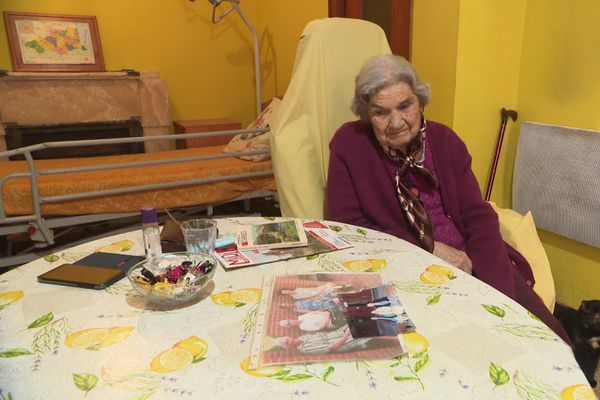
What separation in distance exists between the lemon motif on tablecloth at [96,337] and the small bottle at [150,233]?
13.9 inches

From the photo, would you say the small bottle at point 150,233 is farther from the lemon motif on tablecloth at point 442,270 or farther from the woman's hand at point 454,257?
the woman's hand at point 454,257

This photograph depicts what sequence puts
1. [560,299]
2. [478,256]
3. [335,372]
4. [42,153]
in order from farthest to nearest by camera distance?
1. [42,153]
2. [560,299]
3. [478,256]
4. [335,372]

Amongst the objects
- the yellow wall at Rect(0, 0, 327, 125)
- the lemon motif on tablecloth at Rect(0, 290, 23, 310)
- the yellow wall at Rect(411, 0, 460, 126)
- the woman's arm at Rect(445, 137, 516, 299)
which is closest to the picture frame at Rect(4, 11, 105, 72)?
the yellow wall at Rect(0, 0, 327, 125)

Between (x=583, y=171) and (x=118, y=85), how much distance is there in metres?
3.44

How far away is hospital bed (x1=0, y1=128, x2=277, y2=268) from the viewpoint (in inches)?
93.7

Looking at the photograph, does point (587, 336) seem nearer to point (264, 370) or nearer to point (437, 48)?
point (437, 48)

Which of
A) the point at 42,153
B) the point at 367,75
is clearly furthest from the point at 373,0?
the point at 42,153

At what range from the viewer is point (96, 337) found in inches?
31.8

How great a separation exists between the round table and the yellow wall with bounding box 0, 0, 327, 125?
3.13 m

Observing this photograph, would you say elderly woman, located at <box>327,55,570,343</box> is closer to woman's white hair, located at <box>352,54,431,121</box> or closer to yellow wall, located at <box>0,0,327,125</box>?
woman's white hair, located at <box>352,54,431,121</box>

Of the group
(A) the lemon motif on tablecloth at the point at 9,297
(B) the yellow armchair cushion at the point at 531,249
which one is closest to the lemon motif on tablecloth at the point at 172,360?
(A) the lemon motif on tablecloth at the point at 9,297

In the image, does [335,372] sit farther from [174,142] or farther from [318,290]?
[174,142]

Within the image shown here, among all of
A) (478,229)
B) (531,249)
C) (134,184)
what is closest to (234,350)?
(478,229)

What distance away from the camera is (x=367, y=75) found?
1.48m
